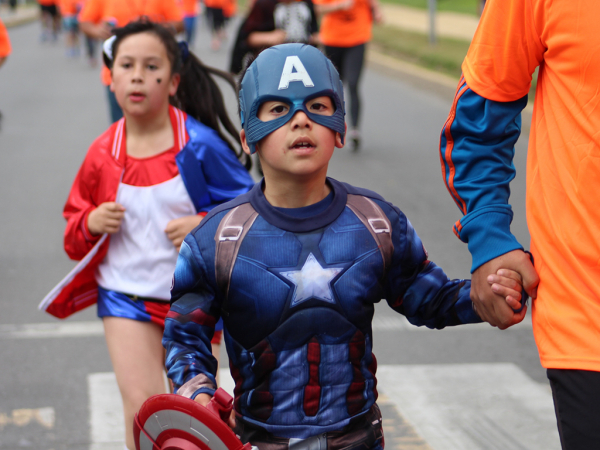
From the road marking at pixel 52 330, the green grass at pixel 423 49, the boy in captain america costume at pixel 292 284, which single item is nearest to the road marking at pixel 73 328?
the road marking at pixel 52 330

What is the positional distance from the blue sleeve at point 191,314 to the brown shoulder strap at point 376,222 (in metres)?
0.44

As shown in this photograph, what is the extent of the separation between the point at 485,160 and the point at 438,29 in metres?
21.4

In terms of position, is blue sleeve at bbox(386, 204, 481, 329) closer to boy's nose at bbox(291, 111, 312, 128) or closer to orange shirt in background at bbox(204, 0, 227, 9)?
boy's nose at bbox(291, 111, 312, 128)

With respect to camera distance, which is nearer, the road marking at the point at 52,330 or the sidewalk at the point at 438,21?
the road marking at the point at 52,330

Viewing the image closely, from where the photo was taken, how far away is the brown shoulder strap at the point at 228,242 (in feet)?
7.34

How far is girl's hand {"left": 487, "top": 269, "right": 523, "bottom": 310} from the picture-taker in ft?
7.00

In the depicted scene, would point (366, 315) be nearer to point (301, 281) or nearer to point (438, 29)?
point (301, 281)

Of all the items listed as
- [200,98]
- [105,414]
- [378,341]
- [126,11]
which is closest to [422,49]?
[126,11]

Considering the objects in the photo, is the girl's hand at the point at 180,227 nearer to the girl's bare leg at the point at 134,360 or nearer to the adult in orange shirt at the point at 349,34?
the girl's bare leg at the point at 134,360

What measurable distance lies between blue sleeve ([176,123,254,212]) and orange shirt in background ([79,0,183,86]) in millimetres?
3841

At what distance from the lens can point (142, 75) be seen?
11.2 feet

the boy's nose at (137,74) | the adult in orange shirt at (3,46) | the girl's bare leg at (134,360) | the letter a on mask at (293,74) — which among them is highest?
the letter a on mask at (293,74)

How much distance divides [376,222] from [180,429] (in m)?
0.77

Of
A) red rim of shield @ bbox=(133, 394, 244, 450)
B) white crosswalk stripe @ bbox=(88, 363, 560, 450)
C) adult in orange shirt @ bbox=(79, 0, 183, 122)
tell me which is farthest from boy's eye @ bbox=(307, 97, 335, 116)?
adult in orange shirt @ bbox=(79, 0, 183, 122)
